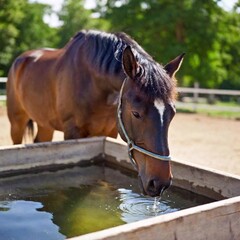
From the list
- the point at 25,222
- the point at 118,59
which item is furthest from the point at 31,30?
the point at 25,222

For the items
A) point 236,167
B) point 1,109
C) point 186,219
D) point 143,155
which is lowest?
point 1,109

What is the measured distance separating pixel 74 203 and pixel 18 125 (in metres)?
2.76

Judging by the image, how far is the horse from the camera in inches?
74.4

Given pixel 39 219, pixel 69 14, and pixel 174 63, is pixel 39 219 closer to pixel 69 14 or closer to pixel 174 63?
pixel 174 63

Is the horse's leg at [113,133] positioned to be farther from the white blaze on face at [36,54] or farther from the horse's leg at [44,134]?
the white blaze on face at [36,54]

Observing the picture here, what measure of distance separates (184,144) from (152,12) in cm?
1106

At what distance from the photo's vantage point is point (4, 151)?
2.74 m

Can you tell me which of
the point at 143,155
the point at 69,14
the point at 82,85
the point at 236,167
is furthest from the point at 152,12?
the point at 69,14

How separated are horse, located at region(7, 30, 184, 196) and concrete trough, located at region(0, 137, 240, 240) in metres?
0.25

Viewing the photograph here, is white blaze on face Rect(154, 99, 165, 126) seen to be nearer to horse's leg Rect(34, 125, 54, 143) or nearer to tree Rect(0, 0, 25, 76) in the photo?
horse's leg Rect(34, 125, 54, 143)

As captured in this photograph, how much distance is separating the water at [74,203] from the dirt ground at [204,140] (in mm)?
1731

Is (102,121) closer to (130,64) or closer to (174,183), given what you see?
(174,183)

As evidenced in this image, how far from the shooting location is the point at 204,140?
720 cm

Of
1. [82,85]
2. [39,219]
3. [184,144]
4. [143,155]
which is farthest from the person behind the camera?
[184,144]
